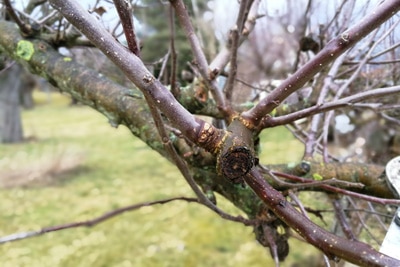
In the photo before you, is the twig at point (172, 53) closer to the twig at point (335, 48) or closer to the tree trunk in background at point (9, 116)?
the twig at point (335, 48)

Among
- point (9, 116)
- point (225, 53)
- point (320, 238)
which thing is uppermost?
point (225, 53)

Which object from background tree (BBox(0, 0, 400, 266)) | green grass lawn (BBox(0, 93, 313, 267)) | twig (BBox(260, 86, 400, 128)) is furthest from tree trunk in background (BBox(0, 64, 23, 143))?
twig (BBox(260, 86, 400, 128))

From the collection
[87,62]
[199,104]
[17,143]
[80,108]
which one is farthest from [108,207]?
[80,108]

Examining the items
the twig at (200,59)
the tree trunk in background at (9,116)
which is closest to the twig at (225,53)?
the twig at (200,59)

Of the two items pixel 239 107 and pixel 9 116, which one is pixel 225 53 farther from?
pixel 9 116

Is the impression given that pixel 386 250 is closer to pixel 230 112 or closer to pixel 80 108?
pixel 230 112

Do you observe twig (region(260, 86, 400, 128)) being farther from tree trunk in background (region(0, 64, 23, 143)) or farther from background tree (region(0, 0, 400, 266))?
tree trunk in background (region(0, 64, 23, 143))

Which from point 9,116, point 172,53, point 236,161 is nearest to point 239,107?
point 172,53
